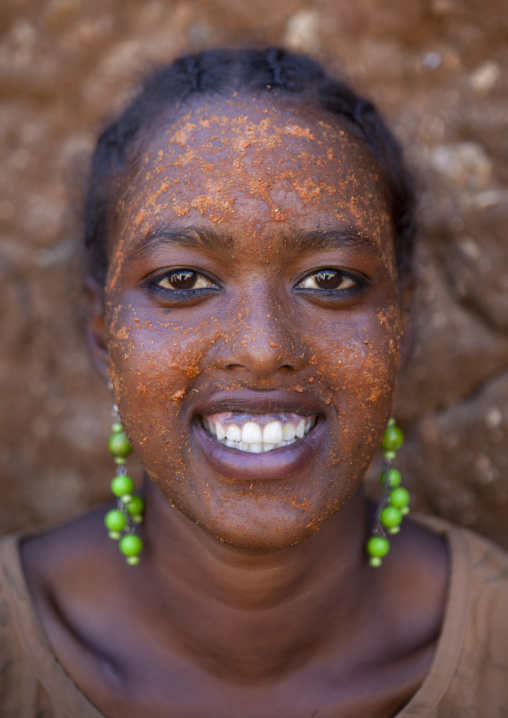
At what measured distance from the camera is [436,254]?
2025 mm

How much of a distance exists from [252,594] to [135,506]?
0.35 meters

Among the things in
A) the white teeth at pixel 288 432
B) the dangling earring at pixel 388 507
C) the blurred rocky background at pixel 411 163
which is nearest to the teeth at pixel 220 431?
the white teeth at pixel 288 432

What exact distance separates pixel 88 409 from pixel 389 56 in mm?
1397

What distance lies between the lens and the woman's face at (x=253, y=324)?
124 cm

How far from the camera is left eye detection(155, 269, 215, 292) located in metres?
1.32

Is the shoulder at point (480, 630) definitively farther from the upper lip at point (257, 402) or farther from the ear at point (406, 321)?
the upper lip at point (257, 402)

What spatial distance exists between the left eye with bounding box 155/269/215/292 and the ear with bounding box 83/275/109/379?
12.5 inches

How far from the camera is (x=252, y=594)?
146cm

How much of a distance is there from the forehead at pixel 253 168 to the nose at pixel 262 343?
17 cm

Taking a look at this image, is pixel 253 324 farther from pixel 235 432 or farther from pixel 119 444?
pixel 119 444

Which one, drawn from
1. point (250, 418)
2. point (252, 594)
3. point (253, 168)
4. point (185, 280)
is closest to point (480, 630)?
point (252, 594)

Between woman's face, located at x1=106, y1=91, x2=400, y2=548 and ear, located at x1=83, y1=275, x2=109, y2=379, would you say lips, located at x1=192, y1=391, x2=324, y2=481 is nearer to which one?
woman's face, located at x1=106, y1=91, x2=400, y2=548

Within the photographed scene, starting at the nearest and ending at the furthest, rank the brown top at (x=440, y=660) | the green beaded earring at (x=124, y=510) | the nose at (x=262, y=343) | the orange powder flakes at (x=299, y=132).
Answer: the nose at (x=262, y=343), the orange powder flakes at (x=299, y=132), the brown top at (x=440, y=660), the green beaded earring at (x=124, y=510)

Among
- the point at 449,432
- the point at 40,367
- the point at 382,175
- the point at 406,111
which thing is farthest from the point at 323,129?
the point at 40,367
